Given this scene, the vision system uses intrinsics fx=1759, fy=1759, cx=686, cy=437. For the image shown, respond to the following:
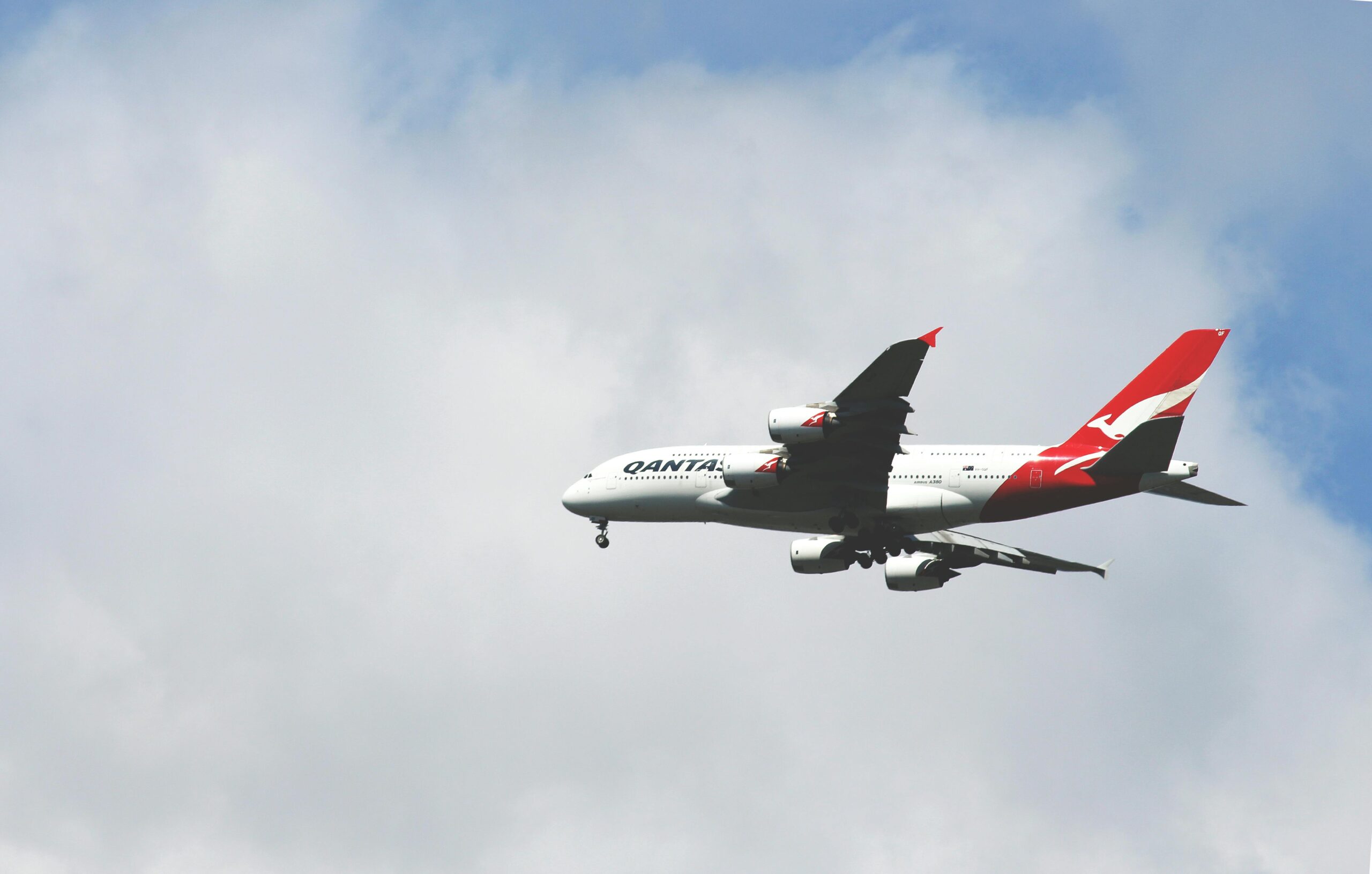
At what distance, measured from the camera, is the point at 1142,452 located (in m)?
54.3

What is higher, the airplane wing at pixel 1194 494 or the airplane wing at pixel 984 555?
the airplane wing at pixel 984 555

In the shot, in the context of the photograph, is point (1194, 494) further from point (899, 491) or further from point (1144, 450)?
point (899, 491)

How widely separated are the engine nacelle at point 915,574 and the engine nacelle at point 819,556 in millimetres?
2567

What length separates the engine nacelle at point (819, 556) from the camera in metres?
62.8

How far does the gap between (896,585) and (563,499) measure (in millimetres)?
12807

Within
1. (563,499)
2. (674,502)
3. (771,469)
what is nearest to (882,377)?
(771,469)

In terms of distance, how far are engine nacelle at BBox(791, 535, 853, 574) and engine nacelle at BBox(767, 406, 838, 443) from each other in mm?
9346

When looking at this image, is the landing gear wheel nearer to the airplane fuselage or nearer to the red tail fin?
the airplane fuselage

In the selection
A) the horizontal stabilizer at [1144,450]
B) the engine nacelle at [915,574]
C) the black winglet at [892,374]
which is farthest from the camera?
the engine nacelle at [915,574]

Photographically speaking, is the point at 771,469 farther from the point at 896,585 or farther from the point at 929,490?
the point at 896,585

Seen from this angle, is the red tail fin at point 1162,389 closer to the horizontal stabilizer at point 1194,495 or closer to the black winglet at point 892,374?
the horizontal stabilizer at point 1194,495

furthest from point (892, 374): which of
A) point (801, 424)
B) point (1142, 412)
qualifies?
point (1142, 412)

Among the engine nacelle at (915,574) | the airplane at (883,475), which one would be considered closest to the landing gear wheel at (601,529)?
the airplane at (883,475)

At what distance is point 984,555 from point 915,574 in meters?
2.91
